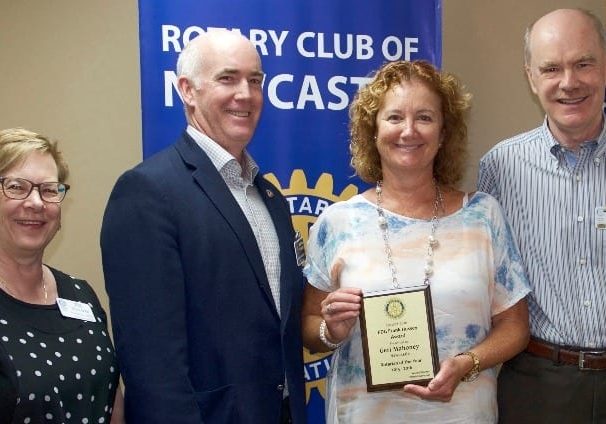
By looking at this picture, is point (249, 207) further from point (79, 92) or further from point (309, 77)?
point (79, 92)

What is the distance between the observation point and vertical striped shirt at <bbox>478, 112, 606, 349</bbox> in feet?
8.83

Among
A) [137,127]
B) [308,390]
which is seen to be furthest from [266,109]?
[308,390]

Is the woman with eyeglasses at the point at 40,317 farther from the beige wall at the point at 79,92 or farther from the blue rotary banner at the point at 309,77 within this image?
the beige wall at the point at 79,92

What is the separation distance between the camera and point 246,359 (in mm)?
2346

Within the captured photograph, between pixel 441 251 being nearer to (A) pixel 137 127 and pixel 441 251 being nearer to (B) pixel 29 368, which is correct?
(B) pixel 29 368

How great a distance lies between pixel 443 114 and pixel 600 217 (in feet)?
2.26

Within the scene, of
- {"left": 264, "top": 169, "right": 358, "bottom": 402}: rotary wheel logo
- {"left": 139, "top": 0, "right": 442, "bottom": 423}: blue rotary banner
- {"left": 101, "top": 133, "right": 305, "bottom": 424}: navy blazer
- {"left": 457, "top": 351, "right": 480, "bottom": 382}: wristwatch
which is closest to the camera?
{"left": 101, "top": 133, "right": 305, "bottom": 424}: navy blazer

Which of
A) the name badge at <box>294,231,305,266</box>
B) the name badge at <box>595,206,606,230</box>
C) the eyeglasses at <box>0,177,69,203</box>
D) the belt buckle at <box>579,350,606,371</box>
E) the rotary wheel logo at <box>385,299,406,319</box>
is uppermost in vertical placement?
the eyeglasses at <box>0,177,69,203</box>

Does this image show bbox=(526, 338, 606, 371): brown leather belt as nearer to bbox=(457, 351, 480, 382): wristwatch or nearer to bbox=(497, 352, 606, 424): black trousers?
bbox=(497, 352, 606, 424): black trousers

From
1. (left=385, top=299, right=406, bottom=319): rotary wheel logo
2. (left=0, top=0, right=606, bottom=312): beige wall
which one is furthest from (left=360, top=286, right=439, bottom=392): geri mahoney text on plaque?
(left=0, top=0, right=606, bottom=312): beige wall

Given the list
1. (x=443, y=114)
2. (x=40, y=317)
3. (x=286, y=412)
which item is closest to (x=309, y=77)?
(x=443, y=114)

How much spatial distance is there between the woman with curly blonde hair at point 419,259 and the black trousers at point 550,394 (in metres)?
0.30

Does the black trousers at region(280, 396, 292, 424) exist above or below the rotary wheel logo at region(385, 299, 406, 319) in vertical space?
below

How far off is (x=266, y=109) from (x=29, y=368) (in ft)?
6.02
